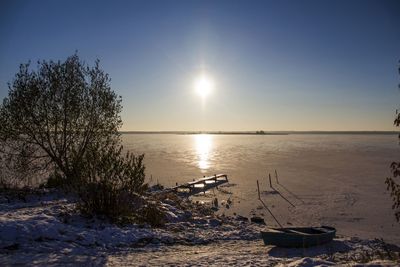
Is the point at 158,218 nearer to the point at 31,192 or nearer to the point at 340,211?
the point at 31,192

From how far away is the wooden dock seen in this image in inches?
1373

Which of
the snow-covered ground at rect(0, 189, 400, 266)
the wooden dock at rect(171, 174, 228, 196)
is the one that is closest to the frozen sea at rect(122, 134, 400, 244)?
the wooden dock at rect(171, 174, 228, 196)

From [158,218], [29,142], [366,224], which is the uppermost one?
[29,142]

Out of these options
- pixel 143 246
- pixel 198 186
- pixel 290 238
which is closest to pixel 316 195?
pixel 198 186

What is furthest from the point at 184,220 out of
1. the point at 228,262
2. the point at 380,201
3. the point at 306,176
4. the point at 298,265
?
the point at 306,176

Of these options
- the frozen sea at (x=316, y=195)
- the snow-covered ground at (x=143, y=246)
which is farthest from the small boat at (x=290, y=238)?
the frozen sea at (x=316, y=195)

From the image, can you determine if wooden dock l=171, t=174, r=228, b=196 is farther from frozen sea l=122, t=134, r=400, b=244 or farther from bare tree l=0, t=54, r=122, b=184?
bare tree l=0, t=54, r=122, b=184

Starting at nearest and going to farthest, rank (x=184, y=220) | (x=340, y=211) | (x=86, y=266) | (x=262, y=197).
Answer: (x=86, y=266) < (x=184, y=220) < (x=340, y=211) < (x=262, y=197)

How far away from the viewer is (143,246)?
43.6 ft

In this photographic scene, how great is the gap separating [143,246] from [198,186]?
24841mm

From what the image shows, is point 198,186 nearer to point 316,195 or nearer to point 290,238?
point 316,195

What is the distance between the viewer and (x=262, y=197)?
3325 cm

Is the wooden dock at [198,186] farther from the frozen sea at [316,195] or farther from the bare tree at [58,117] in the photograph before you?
the bare tree at [58,117]

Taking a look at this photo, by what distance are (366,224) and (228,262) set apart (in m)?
15.7
